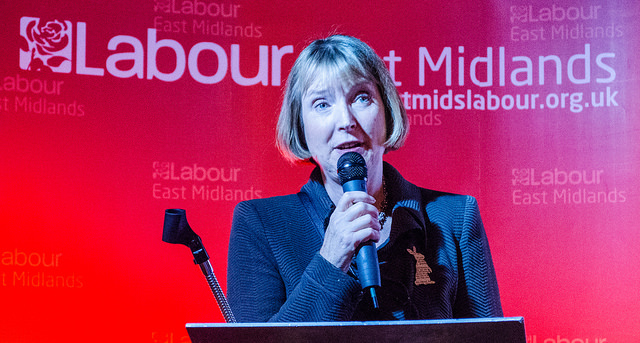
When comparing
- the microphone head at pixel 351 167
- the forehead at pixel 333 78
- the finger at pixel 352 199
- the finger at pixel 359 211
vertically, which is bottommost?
the finger at pixel 359 211

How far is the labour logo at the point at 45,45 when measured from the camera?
252cm

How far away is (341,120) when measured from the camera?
1.37 meters

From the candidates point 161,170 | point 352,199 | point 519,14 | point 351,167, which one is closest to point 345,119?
point 351,167

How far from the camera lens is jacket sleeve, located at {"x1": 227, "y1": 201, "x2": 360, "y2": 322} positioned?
1.17 m

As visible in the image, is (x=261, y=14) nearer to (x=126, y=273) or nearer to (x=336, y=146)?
(x=126, y=273)

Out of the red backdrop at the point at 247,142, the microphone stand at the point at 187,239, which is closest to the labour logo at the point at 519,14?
the red backdrop at the point at 247,142

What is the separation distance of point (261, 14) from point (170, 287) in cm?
113

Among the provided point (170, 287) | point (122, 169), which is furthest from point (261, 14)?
point (170, 287)

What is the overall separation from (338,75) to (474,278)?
49cm

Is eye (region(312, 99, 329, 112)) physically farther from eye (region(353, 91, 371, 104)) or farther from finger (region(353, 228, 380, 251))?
finger (region(353, 228, 380, 251))

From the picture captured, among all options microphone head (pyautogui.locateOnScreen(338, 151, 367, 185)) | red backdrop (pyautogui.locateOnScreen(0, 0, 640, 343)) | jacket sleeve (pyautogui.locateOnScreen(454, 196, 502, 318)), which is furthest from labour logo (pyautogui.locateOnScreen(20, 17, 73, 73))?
jacket sleeve (pyautogui.locateOnScreen(454, 196, 502, 318))

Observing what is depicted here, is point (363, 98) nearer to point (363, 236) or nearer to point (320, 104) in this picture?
point (320, 104)

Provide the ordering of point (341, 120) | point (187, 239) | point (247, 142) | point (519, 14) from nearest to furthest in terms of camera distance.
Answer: point (187, 239), point (341, 120), point (247, 142), point (519, 14)

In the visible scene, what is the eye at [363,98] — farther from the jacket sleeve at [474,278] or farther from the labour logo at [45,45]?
the labour logo at [45,45]
